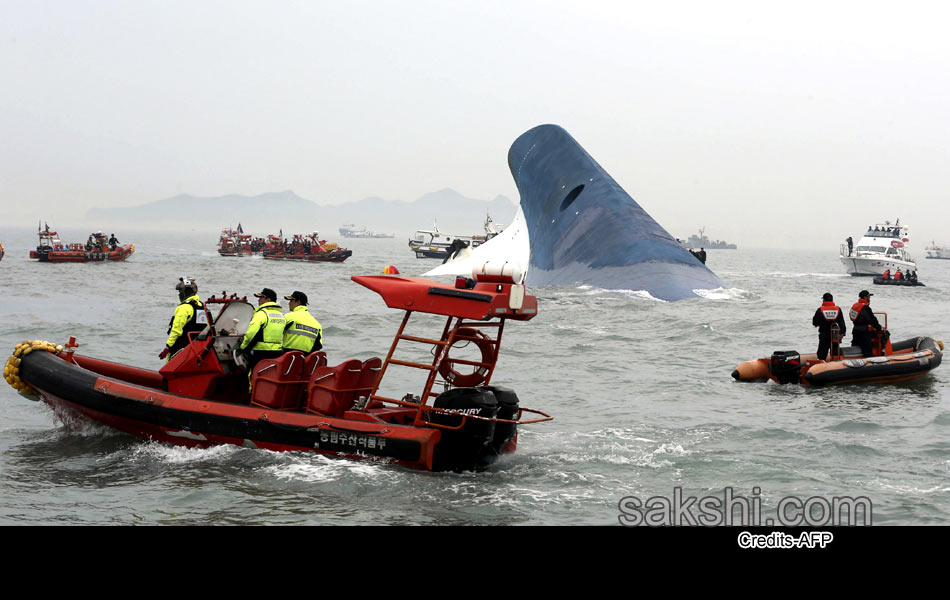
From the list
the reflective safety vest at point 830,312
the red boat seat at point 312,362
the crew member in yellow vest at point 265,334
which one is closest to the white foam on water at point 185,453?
the crew member in yellow vest at point 265,334

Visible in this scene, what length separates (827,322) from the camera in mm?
15586

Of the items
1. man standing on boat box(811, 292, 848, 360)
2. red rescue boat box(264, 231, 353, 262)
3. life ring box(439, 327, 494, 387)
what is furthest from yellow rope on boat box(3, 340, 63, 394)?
red rescue boat box(264, 231, 353, 262)

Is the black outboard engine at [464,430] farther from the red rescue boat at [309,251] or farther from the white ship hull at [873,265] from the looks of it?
the red rescue boat at [309,251]

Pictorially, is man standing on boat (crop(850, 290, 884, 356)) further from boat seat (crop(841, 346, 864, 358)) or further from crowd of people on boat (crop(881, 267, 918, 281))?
crowd of people on boat (crop(881, 267, 918, 281))

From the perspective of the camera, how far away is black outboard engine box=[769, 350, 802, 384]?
15.3m

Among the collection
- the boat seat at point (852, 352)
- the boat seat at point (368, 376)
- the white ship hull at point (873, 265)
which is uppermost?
the white ship hull at point (873, 265)

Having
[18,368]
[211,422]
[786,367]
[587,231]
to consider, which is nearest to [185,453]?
[211,422]

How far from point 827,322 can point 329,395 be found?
34.0 feet

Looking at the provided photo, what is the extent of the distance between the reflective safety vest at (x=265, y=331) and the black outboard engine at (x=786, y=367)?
31.5 feet

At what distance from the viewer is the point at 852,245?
67438 millimetres

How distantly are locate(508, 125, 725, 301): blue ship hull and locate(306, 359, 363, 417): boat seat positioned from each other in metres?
25.8

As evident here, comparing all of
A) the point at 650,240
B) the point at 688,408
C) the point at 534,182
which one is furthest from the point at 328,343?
the point at 534,182

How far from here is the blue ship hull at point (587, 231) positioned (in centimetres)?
3628
